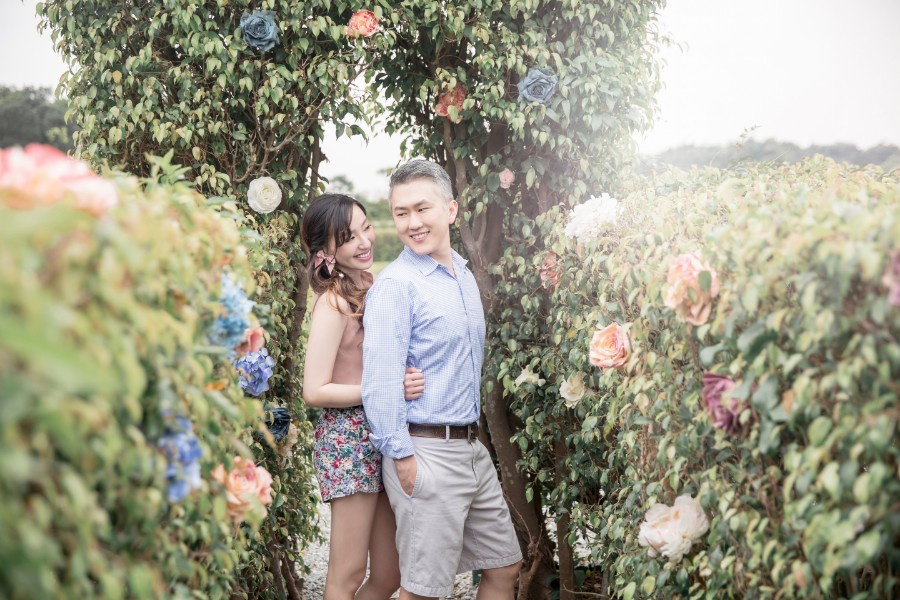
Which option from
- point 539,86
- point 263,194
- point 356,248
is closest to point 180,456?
point 356,248

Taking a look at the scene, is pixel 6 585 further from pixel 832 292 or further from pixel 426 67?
pixel 426 67

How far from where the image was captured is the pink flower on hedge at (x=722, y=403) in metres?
1.71

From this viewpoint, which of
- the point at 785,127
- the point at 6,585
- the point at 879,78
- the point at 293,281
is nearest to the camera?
the point at 6,585

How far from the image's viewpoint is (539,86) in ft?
10.5

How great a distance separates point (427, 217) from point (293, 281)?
1059mm

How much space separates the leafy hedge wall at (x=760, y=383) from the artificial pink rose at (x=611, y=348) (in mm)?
22

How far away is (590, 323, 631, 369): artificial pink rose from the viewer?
233 centimetres

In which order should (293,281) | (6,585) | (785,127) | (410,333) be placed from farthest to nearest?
(785,127), (293,281), (410,333), (6,585)

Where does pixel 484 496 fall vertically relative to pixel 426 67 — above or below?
below

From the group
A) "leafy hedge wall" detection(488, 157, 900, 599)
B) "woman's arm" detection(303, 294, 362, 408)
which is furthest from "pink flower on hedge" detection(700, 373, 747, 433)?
"woman's arm" detection(303, 294, 362, 408)

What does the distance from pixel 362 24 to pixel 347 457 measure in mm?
1731

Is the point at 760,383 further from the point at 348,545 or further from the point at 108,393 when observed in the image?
the point at 348,545

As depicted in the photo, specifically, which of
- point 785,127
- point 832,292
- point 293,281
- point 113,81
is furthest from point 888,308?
point 785,127

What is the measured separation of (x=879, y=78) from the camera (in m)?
5.98
